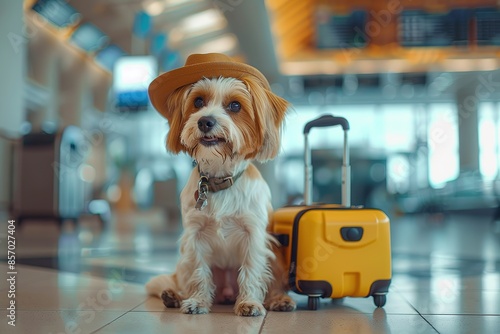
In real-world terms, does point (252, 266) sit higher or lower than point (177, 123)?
lower

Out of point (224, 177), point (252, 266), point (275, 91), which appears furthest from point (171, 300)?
point (275, 91)

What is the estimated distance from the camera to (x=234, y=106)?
244 centimetres

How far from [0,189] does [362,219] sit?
739cm

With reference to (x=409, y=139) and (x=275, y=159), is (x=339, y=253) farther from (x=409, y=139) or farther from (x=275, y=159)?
(x=409, y=139)

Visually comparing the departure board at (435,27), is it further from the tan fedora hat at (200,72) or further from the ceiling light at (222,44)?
the tan fedora hat at (200,72)

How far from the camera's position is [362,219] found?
2637 mm

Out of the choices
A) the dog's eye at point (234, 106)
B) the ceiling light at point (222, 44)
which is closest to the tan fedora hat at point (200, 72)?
the dog's eye at point (234, 106)

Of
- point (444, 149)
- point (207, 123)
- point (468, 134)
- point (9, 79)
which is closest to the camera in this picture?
point (207, 123)

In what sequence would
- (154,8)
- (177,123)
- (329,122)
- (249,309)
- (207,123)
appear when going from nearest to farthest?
(207,123), (249,309), (177,123), (329,122), (154,8)

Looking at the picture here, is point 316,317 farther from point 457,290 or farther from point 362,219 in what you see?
point 457,290

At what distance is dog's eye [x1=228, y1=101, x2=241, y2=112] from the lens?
243 centimetres

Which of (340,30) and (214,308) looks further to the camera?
(340,30)

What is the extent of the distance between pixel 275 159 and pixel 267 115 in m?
0.30

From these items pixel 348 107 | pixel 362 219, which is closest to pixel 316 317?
pixel 362 219
